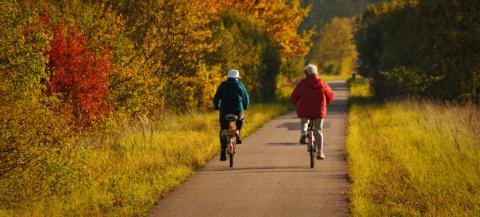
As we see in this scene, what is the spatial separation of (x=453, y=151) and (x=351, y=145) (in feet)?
10.8

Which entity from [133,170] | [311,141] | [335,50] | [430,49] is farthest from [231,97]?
[335,50]

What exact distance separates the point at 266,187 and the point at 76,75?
191 inches

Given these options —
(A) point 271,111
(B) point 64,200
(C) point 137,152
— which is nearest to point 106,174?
(B) point 64,200

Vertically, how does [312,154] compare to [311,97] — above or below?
below

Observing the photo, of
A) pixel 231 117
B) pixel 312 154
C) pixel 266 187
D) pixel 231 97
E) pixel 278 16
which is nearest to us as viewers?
pixel 266 187

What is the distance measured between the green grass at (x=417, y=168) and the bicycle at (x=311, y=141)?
76 cm

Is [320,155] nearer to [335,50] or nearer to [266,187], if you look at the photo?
[266,187]

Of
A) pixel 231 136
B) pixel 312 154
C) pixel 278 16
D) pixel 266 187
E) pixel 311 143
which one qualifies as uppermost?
pixel 278 16

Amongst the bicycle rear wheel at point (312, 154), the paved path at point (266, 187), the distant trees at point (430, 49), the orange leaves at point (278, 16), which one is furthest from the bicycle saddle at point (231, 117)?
the orange leaves at point (278, 16)

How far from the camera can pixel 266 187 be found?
40.6 ft

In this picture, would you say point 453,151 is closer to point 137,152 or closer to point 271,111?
point 137,152

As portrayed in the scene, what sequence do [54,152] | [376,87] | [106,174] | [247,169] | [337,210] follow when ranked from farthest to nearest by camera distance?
[376,87] < [247,169] < [106,174] < [54,152] < [337,210]

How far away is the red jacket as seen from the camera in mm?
15273

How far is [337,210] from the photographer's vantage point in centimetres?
1033
